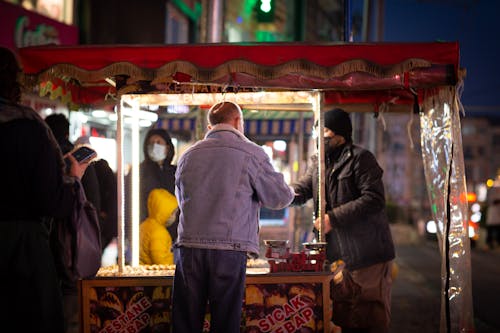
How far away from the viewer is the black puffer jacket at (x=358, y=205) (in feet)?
17.1

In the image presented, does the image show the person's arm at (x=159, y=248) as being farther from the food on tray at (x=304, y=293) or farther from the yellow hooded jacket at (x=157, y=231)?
the food on tray at (x=304, y=293)

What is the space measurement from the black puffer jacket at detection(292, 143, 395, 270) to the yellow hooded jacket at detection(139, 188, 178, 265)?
1.39 m

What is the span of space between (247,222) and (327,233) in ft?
5.85

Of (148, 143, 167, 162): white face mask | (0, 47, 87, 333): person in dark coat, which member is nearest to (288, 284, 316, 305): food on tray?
(0, 47, 87, 333): person in dark coat

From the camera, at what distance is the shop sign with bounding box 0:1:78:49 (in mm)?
10702

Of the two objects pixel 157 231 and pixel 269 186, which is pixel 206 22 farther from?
pixel 269 186

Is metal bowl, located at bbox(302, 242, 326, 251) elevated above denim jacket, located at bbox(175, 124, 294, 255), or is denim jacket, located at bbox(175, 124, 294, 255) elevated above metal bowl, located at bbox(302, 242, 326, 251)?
denim jacket, located at bbox(175, 124, 294, 255)

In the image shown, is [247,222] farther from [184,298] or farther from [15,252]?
[15,252]

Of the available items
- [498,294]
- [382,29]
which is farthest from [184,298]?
[382,29]

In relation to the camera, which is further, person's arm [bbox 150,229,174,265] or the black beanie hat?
person's arm [bbox 150,229,174,265]

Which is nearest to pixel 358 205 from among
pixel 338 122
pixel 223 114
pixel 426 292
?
pixel 338 122

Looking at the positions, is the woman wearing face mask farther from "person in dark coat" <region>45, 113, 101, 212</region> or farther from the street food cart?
the street food cart

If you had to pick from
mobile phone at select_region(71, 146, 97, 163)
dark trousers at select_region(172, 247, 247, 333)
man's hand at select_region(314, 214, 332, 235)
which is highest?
mobile phone at select_region(71, 146, 97, 163)

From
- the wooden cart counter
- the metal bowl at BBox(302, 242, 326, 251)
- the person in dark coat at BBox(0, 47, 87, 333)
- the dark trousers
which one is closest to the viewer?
the person in dark coat at BBox(0, 47, 87, 333)
